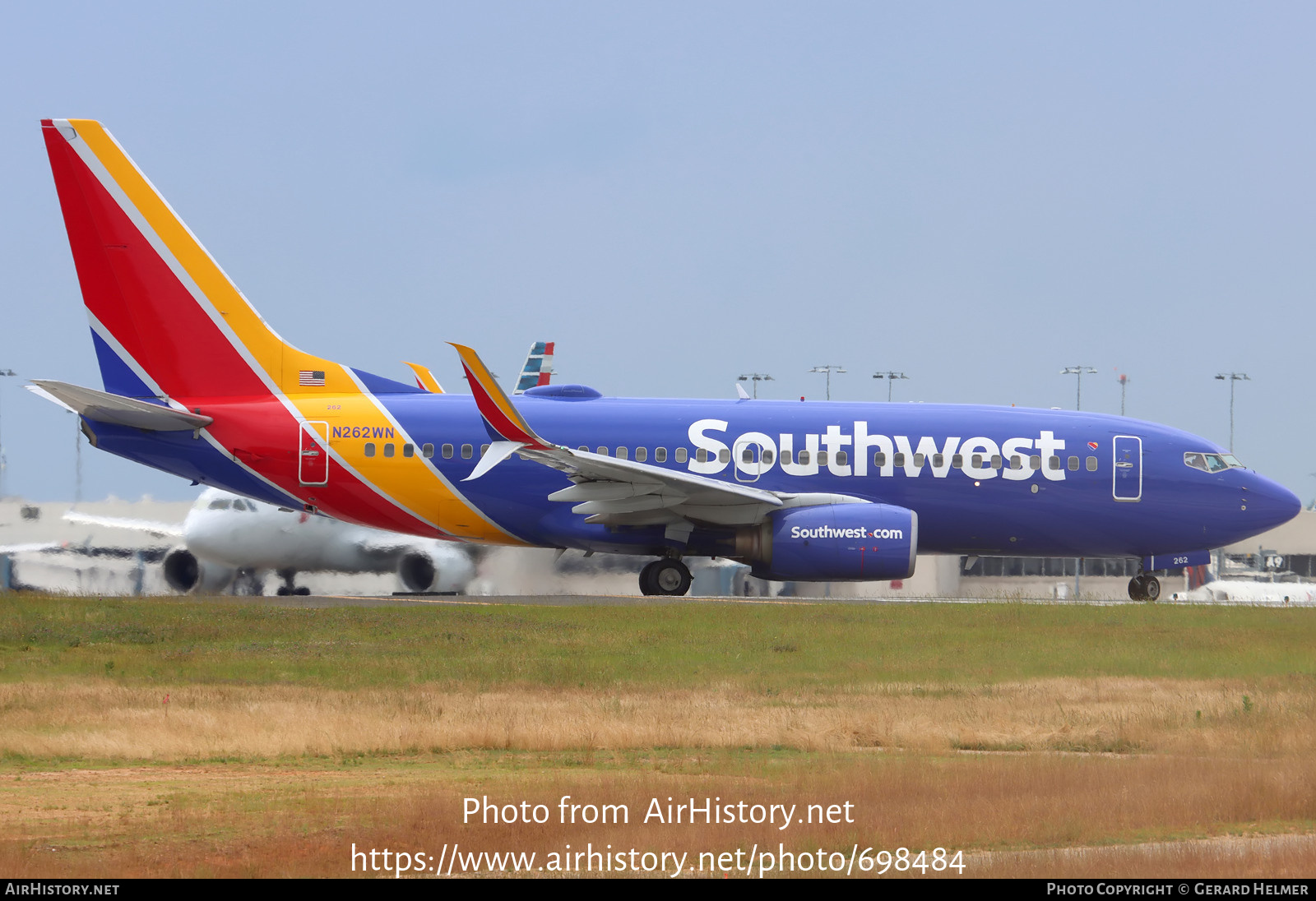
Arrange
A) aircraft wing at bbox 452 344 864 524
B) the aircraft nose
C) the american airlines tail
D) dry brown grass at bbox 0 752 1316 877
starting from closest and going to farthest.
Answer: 1. dry brown grass at bbox 0 752 1316 877
2. aircraft wing at bbox 452 344 864 524
3. the american airlines tail
4. the aircraft nose

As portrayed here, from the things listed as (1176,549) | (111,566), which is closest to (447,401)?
(111,566)

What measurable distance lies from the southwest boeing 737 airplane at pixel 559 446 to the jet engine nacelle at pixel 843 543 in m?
0.03

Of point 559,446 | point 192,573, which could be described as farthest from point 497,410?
point 192,573

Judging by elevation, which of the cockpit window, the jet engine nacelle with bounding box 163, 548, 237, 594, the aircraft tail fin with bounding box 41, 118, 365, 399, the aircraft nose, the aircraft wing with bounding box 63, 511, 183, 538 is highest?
the aircraft tail fin with bounding box 41, 118, 365, 399

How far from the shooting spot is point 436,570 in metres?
28.7

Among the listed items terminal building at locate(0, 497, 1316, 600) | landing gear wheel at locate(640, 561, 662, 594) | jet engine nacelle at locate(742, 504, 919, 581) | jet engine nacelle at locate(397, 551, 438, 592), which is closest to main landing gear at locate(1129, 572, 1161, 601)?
terminal building at locate(0, 497, 1316, 600)

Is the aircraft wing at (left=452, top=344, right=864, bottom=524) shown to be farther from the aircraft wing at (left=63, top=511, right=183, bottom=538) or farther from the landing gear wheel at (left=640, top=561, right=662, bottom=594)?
the aircraft wing at (left=63, top=511, right=183, bottom=538)

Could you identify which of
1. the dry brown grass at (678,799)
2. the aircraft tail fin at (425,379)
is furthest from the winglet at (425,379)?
the dry brown grass at (678,799)

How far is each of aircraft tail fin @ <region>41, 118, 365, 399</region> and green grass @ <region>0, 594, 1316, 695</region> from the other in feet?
15.7

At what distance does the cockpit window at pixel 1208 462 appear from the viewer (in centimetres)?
2733

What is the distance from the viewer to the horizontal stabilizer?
80.6ft

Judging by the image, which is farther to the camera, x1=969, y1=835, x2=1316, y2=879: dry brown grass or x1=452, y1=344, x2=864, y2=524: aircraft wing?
x1=452, y1=344, x2=864, y2=524: aircraft wing

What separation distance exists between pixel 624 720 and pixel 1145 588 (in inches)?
683

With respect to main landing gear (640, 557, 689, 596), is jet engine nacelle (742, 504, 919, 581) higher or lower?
higher
